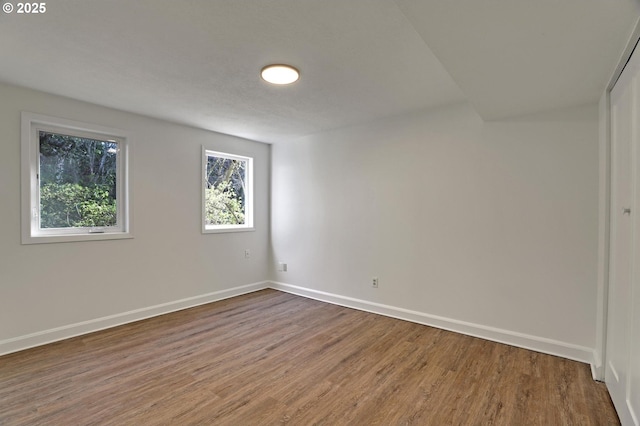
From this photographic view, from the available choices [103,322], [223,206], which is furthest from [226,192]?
[103,322]

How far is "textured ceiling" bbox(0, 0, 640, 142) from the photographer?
1.42m

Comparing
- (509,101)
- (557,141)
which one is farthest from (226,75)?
(557,141)

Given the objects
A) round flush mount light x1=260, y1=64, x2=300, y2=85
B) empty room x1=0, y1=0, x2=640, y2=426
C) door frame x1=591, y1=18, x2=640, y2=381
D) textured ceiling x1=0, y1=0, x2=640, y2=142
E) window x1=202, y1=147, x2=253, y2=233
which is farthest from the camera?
window x1=202, y1=147, x2=253, y2=233

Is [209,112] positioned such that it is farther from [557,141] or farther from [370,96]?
[557,141]

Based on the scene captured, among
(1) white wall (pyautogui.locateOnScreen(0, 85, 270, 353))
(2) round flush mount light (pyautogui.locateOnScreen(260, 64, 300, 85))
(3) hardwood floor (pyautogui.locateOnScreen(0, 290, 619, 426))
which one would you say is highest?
(2) round flush mount light (pyautogui.locateOnScreen(260, 64, 300, 85))

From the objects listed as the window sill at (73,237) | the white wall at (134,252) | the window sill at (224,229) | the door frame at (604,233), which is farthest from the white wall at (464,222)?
the window sill at (73,237)

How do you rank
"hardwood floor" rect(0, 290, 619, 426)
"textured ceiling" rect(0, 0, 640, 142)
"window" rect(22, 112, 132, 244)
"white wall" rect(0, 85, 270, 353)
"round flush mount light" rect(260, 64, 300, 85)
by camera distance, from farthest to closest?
"window" rect(22, 112, 132, 244) < "white wall" rect(0, 85, 270, 353) < "round flush mount light" rect(260, 64, 300, 85) < "hardwood floor" rect(0, 290, 619, 426) < "textured ceiling" rect(0, 0, 640, 142)

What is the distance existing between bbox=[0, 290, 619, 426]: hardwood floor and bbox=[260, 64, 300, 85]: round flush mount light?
7.46 ft

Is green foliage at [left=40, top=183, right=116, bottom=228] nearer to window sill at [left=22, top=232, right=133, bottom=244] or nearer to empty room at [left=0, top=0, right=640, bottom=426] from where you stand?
empty room at [left=0, top=0, right=640, bottom=426]

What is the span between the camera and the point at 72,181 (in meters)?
3.08

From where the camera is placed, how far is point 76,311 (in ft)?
9.82

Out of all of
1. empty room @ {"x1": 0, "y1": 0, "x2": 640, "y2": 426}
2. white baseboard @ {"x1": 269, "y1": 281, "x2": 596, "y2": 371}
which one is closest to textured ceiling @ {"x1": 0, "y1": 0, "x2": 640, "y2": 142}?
empty room @ {"x1": 0, "y1": 0, "x2": 640, "y2": 426}

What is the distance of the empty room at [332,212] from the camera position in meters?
1.72

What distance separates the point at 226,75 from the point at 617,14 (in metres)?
2.32
